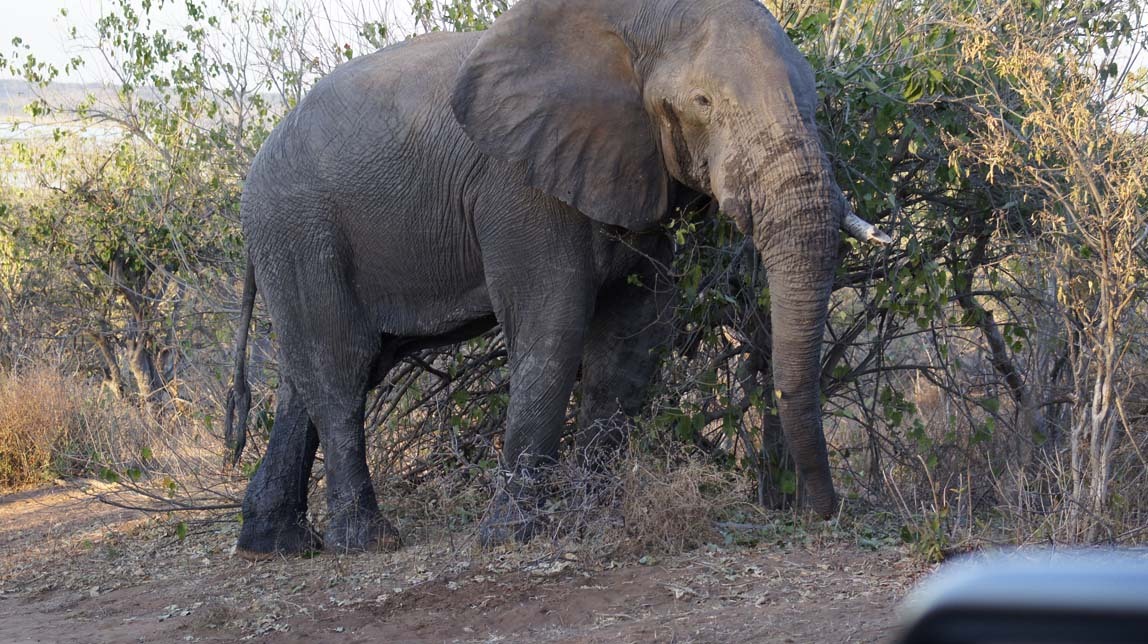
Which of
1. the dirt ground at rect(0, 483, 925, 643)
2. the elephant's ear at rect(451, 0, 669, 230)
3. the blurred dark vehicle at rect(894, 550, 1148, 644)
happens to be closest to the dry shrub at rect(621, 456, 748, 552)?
the dirt ground at rect(0, 483, 925, 643)

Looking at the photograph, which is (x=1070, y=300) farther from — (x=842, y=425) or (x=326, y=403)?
(x=842, y=425)

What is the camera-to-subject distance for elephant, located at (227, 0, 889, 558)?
5.24 metres

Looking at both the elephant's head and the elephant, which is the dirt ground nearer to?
the elephant

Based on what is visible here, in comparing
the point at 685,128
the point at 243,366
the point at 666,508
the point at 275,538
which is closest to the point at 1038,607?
the point at 666,508

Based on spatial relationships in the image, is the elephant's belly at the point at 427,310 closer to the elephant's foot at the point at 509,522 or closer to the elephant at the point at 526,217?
the elephant at the point at 526,217

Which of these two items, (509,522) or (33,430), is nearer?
(509,522)

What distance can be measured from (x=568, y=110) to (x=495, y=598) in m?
2.12

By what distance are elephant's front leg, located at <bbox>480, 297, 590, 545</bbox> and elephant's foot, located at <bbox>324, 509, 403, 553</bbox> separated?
0.84m

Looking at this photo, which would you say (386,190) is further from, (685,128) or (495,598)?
(495,598)

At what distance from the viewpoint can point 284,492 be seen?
6926 millimetres

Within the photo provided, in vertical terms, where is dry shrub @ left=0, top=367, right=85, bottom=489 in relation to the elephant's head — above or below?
below

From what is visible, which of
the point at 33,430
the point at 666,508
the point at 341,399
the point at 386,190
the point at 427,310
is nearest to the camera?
the point at 666,508

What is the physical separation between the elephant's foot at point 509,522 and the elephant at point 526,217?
15 mm

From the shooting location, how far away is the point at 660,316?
6.52m
